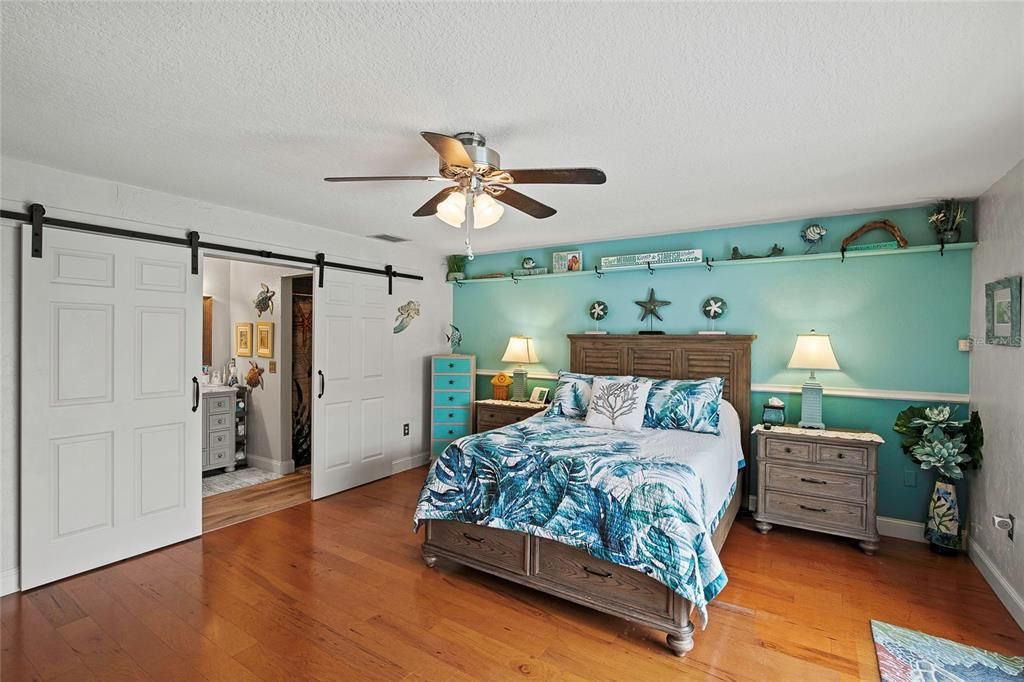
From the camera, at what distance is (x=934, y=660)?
7.48 feet

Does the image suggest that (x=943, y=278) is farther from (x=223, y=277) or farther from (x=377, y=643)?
(x=223, y=277)

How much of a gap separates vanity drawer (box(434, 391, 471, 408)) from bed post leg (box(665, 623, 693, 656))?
11.1 ft

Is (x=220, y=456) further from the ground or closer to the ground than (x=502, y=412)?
closer to the ground

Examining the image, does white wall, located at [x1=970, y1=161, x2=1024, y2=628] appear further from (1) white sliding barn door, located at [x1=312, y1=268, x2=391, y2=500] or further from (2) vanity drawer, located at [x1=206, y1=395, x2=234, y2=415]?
(2) vanity drawer, located at [x1=206, y1=395, x2=234, y2=415]

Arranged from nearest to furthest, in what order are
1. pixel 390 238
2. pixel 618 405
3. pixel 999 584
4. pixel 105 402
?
pixel 999 584 < pixel 105 402 < pixel 618 405 < pixel 390 238

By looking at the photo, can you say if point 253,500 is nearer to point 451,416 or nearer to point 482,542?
point 451,416

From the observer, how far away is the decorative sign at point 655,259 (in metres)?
4.38

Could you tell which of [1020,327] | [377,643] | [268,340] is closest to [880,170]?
[1020,327]

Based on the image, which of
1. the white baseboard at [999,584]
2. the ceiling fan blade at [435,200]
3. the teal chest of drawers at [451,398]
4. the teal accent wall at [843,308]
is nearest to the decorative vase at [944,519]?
the white baseboard at [999,584]

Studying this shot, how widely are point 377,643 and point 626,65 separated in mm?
2692

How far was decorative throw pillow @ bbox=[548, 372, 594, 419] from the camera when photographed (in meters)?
4.12

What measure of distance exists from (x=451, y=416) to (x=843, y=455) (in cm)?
350

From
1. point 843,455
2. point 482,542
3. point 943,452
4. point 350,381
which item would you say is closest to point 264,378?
point 350,381

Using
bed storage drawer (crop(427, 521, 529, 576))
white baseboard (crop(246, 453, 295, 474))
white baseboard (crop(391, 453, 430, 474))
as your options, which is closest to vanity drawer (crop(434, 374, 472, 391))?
white baseboard (crop(391, 453, 430, 474))
